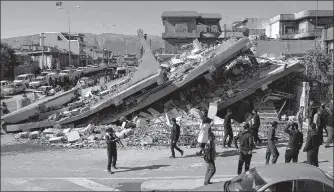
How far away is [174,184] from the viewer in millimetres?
8695

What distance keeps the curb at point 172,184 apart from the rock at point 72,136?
5.01 m

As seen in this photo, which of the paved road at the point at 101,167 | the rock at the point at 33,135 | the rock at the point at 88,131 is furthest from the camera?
the rock at the point at 33,135

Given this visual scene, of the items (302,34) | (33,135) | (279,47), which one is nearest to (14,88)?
(33,135)

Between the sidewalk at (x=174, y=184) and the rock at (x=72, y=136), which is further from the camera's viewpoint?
the rock at (x=72, y=136)

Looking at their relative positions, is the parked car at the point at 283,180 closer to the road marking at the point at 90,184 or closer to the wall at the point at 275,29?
the road marking at the point at 90,184

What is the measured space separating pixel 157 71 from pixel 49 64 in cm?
4816

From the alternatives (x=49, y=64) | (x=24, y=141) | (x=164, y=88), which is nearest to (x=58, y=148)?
(x=24, y=141)

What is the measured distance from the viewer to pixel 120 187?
866cm

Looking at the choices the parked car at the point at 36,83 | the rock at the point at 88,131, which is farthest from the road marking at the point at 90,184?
the parked car at the point at 36,83

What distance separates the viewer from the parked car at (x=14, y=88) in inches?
1291

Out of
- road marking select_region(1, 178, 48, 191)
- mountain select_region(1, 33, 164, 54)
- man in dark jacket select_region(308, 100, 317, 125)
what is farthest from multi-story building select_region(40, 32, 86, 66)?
road marking select_region(1, 178, 48, 191)

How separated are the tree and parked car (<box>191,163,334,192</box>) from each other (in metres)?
38.2

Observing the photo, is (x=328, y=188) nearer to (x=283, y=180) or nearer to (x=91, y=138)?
(x=283, y=180)

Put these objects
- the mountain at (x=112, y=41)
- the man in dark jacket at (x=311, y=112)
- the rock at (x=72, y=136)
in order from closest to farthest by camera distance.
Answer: the rock at (x=72, y=136) → the man in dark jacket at (x=311, y=112) → the mountain at (x=112, y=41)
